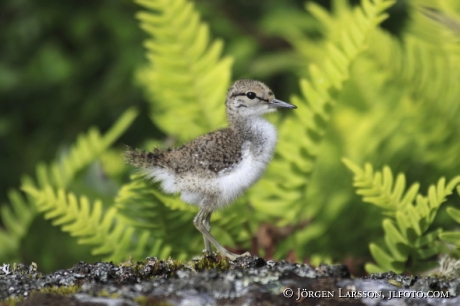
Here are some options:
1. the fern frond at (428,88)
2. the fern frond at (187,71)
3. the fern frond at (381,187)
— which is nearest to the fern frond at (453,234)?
the fern frond at (381,187)

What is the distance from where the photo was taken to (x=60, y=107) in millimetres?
6312

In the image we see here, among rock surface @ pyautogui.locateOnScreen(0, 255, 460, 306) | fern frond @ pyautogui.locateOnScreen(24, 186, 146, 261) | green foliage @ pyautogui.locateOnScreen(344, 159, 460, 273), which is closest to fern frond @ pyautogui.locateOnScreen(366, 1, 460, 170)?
green foliage @ pyautogui.locateOnScreen(344, 159, 460, 273)

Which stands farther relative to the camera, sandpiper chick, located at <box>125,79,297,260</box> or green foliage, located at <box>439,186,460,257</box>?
sandpiper chick, located at <box>125,79,297,260</box>

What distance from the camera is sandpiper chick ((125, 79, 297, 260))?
3143mm

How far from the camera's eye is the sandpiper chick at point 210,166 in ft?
10.3

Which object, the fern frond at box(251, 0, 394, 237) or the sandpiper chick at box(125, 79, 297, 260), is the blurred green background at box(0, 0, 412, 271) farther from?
the sandpiper chick at box(125, 79, 297, 260)

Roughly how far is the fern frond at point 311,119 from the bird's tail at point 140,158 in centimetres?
85

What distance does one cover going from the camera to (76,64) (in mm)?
6273

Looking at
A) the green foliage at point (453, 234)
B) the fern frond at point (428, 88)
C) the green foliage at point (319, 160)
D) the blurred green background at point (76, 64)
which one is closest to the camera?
the green foliage at point (453, 234)

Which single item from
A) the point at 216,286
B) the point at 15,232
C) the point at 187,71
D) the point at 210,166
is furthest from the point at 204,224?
the point at 15,232

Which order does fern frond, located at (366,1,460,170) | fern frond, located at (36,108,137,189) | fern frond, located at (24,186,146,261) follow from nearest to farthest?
fern frond, located at (24,186,146,261), fern frond, located at (366,1,460,170), fern frond, located at (36,108,137,189)

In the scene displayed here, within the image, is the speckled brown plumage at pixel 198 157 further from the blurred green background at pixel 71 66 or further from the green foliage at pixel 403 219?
the blurred green background at pixel 71 66

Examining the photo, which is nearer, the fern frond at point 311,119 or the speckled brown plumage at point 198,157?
the speckled brown plumage at point 198,157

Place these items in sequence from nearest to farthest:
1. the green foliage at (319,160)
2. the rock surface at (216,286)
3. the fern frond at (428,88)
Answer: the rock surface at (216,286)
the green foliage at (319,160)
the fern frond at (428,88)
